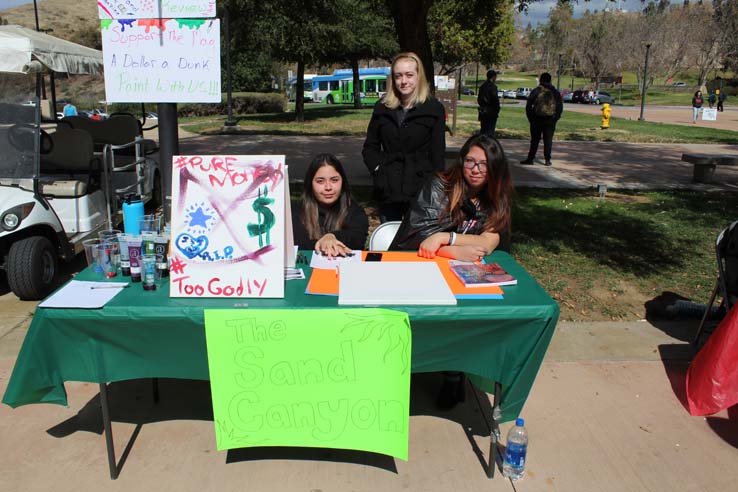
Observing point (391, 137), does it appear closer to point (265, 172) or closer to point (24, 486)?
point (265, 172)

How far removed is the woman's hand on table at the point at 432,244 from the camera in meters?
3.07

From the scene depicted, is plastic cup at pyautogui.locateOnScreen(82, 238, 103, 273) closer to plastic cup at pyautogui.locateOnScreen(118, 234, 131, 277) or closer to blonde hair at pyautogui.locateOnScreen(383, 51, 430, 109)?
plastic cup at pyautogui.locateOnScreen(118, 234, 131, 277)

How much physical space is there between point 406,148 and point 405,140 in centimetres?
6

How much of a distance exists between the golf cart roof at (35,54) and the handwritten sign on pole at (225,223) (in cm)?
→ 314

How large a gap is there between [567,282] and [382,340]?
10.7ft

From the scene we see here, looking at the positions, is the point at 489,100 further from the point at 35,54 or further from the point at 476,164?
the point at 476,164

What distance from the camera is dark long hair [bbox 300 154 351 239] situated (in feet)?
11.1

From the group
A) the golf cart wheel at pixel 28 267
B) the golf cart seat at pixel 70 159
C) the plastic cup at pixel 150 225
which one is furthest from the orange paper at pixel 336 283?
the golf cart seat at pixel 70 159

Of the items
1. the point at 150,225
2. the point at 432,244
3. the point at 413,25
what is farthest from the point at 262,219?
the point at 413,25

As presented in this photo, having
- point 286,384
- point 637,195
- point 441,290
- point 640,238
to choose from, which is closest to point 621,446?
point 441,290

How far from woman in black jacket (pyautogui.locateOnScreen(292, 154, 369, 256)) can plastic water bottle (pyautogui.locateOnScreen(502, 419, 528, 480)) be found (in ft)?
4.37

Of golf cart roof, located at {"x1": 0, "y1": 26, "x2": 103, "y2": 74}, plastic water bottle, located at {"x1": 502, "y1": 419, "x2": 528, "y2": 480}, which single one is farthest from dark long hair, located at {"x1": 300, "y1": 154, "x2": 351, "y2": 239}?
golf cart roof, located at {"x1": 0, "y1": 26, "x2": 103, "y2": 74}

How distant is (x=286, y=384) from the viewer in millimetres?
2398

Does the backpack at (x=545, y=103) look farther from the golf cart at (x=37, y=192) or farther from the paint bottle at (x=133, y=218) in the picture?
the paint bottle at (x=133, y=218)
